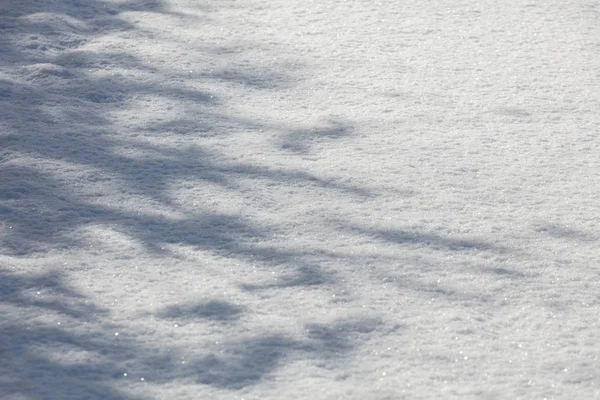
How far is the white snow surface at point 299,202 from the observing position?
2.69 metres

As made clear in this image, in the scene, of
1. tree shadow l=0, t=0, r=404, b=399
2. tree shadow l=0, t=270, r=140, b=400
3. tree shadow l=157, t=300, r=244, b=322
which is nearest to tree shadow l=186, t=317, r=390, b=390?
tree shadow l=0, t=0, r=404, b=399

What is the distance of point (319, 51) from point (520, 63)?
0.95 m

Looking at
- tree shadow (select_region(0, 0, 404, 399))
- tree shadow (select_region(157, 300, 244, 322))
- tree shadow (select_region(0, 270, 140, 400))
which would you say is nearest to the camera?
tree shadow (select_region(0, 270, 140, 400))

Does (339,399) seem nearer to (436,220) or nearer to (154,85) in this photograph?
(436,220)

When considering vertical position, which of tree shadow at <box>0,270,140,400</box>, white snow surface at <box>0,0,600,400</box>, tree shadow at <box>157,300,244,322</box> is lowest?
tree shadow at <box>0,270,140,400</box>

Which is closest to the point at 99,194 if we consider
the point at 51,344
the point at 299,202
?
the point at 299,202

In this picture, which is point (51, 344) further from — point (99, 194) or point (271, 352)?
point (99, 194)

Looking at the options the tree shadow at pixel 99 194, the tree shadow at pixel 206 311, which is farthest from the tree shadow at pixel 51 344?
the tree shadow at pixel 206 311

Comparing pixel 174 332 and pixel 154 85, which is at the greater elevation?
pixel 154 85

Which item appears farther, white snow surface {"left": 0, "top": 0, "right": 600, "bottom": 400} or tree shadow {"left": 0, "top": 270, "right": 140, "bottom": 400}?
white snow surface {"left": 0, "top": 0, "right": 600, "bottom": 400}

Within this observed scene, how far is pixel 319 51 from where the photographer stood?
15.2 ft

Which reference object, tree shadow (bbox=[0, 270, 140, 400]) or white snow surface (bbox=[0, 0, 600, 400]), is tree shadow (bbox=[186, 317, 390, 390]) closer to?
white snow surface (bbox=[0, 0, 600, 400])

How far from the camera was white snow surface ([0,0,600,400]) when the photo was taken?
2.69 metres

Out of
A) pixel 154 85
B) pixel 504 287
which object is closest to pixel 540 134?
pixel 504 287
